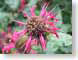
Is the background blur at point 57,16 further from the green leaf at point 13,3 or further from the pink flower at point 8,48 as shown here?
the pink flower at point 8,48

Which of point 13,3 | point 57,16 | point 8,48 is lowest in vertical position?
point 8,48

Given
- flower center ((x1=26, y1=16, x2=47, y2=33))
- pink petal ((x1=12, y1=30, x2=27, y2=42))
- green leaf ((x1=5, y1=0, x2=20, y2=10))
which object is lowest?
pink petal ((x1=12, y1=30, x2=27, y2=42))

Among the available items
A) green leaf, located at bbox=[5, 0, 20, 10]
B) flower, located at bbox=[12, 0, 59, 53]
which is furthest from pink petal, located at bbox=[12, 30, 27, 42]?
green leaf, located at bbox=[5, 0, 20, 10]

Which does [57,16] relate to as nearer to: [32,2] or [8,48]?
[32,2]

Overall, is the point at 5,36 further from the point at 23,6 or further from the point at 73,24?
the point at 73,24

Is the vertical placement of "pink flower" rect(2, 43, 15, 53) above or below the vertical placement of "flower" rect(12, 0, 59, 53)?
below

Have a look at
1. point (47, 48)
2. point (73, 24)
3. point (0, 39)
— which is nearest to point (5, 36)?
point (0, 39)

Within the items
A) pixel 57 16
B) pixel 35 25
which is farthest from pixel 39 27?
pixel 57 16

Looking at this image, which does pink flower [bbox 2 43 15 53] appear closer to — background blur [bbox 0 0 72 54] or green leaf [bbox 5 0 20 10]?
background blur [bbox 0 0 72 54]
